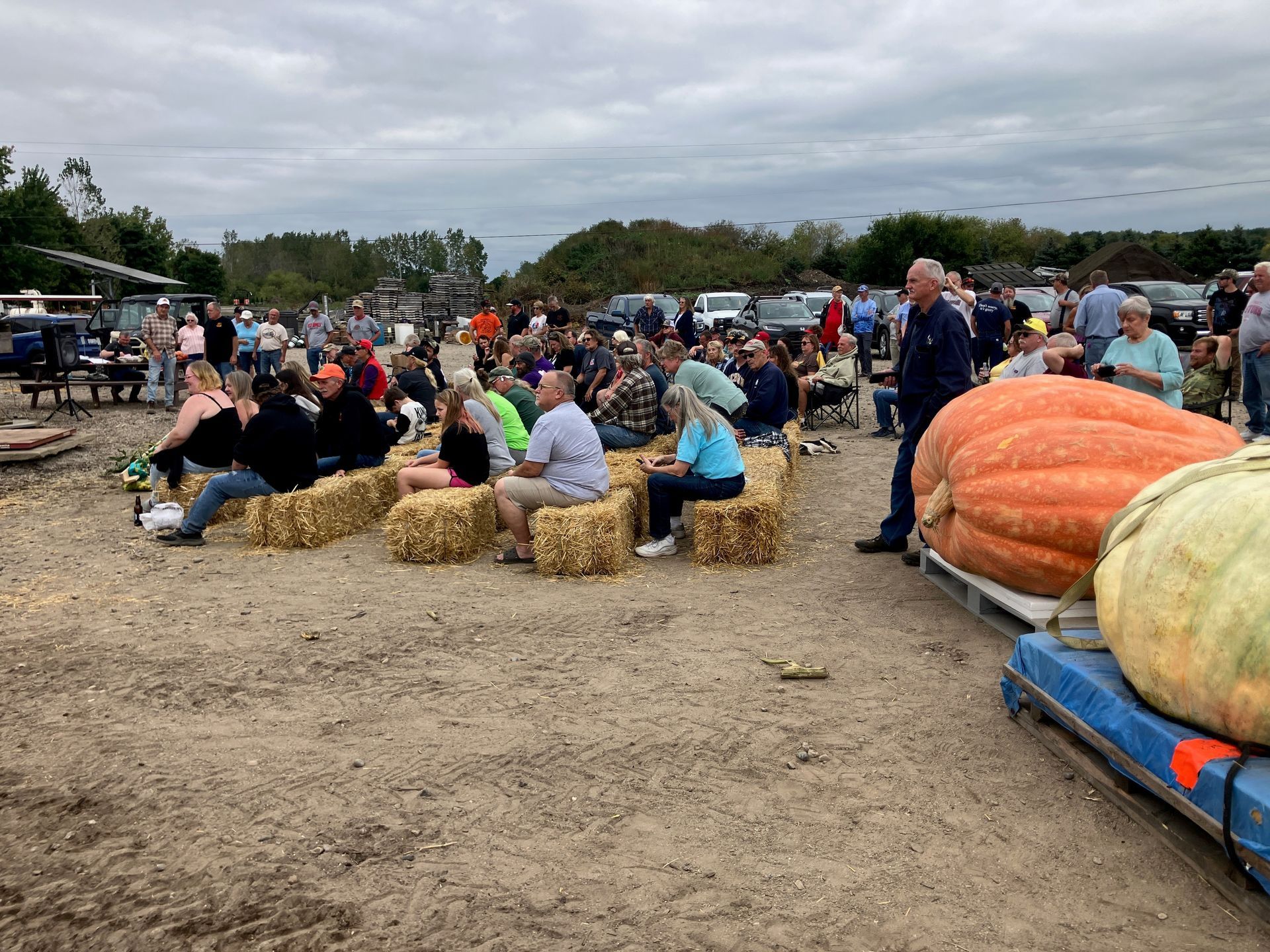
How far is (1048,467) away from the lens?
16.4 ft

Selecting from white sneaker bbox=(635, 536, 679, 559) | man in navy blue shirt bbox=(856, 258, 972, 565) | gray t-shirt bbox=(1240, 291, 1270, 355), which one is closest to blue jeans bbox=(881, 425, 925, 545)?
man in navy blue shirt bbox=(856, 258, 972, 565)

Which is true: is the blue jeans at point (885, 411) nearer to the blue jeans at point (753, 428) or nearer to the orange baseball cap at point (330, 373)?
the blue jeans at point (753, 428)

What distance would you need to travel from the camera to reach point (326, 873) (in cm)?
318

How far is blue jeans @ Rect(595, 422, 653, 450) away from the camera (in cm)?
951

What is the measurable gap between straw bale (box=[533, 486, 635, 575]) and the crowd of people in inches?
12.1

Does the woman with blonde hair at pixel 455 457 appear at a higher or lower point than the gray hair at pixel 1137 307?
lower

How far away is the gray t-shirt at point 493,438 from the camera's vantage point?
318 inches

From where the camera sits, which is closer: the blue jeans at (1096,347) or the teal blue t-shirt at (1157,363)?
the teal blue t-shirt at (1157,363)

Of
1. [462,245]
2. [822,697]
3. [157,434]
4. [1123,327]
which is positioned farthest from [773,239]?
[822,697]

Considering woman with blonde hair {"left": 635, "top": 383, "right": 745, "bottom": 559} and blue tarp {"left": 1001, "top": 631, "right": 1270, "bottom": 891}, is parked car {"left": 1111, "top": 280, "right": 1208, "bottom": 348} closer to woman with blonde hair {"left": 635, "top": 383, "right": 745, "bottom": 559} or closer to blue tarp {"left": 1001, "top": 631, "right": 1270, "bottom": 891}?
woman with blonde hair {"left": 635, "top": 383, "right": 745, "bottom": 559}

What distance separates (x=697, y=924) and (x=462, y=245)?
286ft

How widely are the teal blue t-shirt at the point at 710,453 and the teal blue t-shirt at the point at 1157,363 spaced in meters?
2.97

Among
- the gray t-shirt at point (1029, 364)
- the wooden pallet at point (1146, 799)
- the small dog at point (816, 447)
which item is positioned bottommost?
the small dog at point (816, 447)

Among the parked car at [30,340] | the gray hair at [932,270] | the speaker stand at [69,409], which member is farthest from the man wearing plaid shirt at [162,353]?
the gray hair at [932,270]
